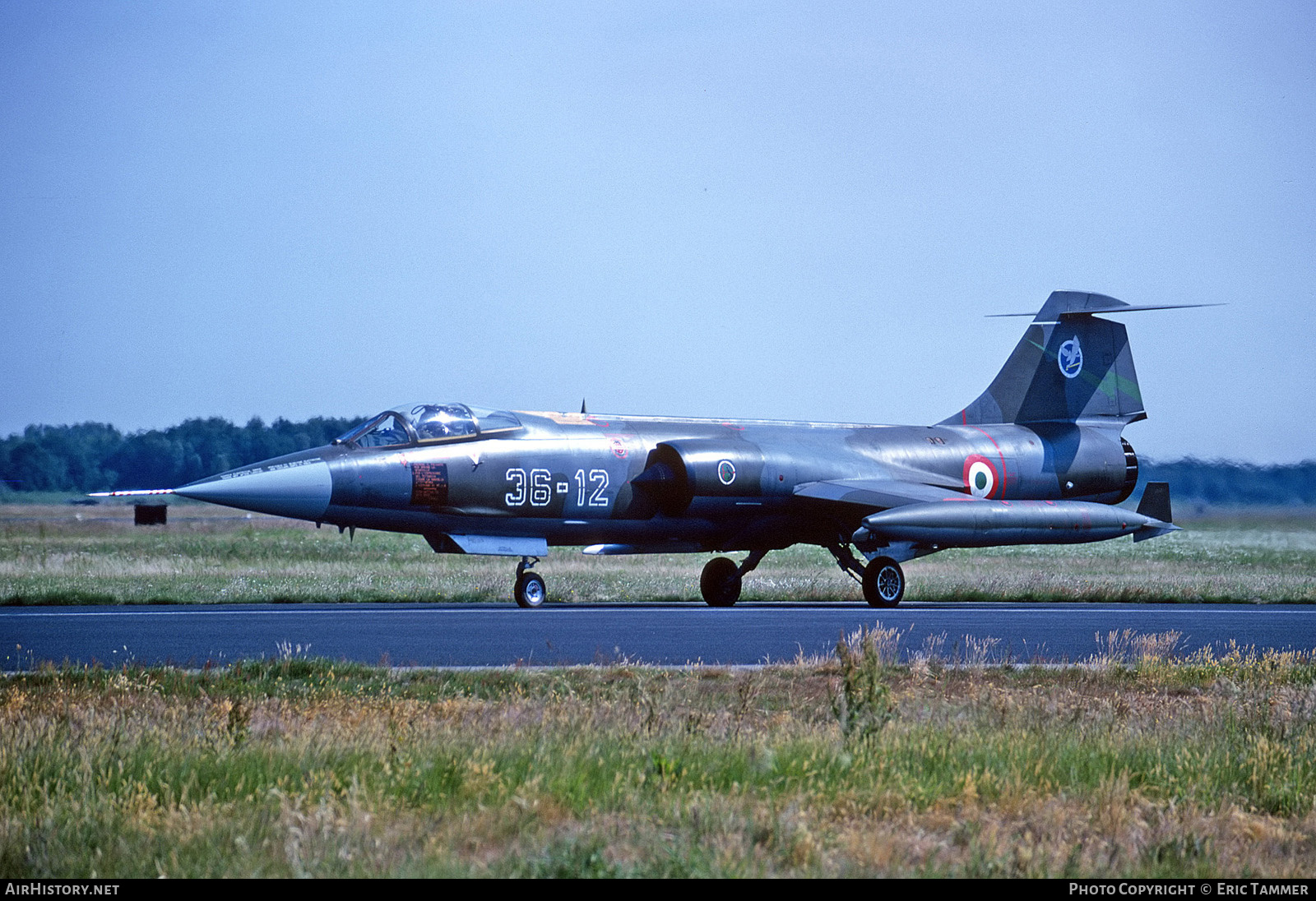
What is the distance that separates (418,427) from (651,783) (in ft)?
46.5

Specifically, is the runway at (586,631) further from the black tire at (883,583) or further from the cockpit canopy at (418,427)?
the cockpit canopy at (418,427)

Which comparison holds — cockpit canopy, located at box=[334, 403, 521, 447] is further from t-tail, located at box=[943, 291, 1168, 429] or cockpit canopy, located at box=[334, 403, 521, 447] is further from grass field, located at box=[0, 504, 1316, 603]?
t-tail, located at box=[943, 291, 1168, 429]

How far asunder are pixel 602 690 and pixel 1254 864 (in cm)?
562

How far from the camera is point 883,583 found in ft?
72.8

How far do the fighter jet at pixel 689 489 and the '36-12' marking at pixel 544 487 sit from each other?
3 centimetres

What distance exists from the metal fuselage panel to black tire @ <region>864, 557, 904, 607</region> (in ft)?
4.68

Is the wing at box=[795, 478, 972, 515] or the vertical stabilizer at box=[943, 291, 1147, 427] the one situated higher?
the vertical stabilizer at box=[943, 291, 1147, 427]

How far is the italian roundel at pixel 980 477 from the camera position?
2589cm

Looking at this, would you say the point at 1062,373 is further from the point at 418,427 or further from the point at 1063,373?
the point at 418,427

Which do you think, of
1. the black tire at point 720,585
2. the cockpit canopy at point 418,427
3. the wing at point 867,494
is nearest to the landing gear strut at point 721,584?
the black tire at point 720,585

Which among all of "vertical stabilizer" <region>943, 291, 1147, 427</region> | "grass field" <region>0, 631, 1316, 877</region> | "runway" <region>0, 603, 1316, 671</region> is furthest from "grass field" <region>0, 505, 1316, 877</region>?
"vertical stabilizer" <region>943, 291, 1147, 427</region>

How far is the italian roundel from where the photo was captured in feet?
84.9

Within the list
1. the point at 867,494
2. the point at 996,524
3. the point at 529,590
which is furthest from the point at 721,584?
the point at 996,524

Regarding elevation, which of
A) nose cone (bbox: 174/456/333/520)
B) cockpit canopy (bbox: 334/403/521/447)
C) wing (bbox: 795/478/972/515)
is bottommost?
wing (bbox: 795/478/972/515)
